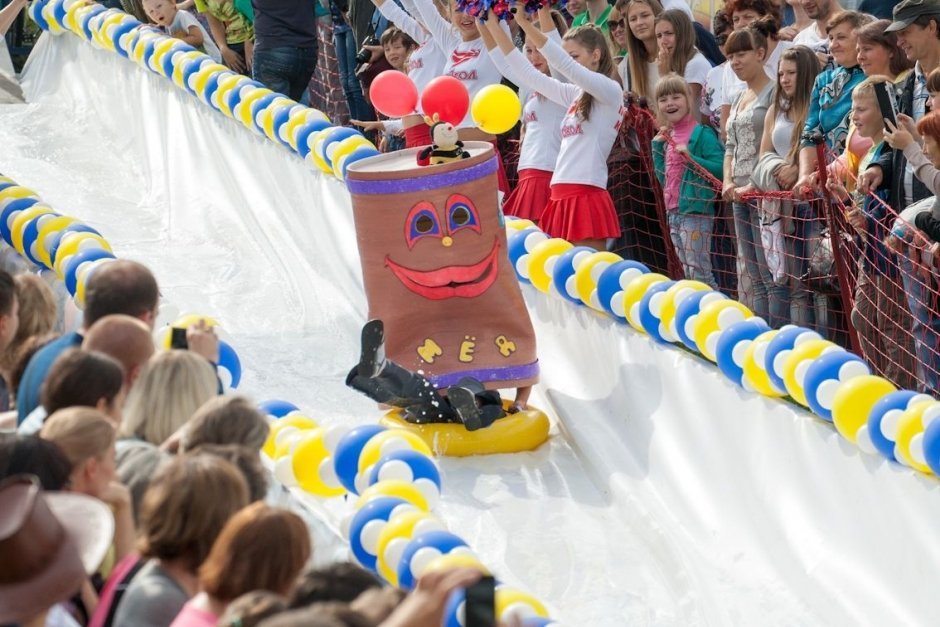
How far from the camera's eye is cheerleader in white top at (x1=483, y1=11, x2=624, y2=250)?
23.6 feet

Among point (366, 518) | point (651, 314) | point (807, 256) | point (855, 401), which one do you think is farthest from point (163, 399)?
point (807, 256)

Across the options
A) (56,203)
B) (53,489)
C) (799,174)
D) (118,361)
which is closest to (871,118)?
(799,174)

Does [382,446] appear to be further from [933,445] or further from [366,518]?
[933,445]

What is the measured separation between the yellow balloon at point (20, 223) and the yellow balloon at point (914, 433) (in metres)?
4.43

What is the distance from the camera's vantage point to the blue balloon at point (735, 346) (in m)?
5.62

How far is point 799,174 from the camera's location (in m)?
6.46

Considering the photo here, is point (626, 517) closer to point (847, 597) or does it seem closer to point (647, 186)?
point (847, 597)

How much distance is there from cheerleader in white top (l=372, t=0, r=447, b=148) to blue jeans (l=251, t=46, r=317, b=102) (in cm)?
74

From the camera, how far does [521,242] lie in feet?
23.0

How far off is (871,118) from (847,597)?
191cm

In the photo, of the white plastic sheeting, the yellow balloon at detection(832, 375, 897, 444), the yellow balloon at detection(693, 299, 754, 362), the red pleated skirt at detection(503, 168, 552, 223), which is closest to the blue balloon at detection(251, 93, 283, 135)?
the white plastic sheeting

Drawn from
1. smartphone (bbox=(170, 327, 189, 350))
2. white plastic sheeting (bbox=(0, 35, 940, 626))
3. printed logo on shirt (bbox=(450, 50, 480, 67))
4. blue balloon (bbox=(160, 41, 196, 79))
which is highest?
printed logo on shirt (bbox=(450, 50, 480, 67))

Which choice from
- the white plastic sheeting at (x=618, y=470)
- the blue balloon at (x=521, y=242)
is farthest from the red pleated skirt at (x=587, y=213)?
the white plastic sheeting at (x=618, y=470)

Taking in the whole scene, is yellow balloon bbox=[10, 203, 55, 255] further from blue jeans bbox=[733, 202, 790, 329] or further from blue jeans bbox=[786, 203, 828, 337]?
blue jeans bbox=[786, 203, 828, 337]
